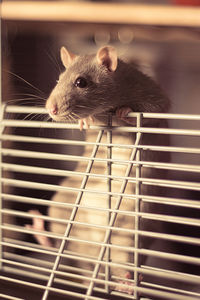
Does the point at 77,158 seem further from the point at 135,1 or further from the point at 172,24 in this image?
the point at 135,1

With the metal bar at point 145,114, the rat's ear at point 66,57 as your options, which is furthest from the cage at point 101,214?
the rat's ear at point 66,57

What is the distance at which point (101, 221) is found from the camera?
0.76m

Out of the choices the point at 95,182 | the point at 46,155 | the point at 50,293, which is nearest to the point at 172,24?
the point at 95,182

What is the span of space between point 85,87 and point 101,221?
274mm

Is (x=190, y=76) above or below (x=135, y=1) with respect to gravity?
below

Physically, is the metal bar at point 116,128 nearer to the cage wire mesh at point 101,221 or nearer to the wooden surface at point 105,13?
the cage wire mesh at point 101,221

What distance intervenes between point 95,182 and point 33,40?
0.72 m

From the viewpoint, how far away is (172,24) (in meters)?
0.96

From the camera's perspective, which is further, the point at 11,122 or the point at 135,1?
the point at 135,1

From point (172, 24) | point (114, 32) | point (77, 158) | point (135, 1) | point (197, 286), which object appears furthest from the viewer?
point (135, 1)

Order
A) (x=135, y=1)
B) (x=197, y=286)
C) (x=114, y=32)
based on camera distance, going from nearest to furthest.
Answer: (x=197, y=286) < (x=114, y=32) < (x=135, y=1)

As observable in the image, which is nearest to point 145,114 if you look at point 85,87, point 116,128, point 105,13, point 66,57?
point 116,128

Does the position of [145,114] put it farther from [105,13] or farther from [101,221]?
[105,13]

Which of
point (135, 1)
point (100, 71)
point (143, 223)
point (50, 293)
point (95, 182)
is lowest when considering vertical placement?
point (50, 293)
